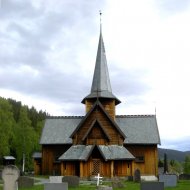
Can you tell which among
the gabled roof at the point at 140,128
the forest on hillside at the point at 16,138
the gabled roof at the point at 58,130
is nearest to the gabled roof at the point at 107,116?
the gabled roof at the point at 140,128

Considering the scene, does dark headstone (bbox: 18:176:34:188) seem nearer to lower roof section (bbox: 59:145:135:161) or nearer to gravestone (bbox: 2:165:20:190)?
gravestone (bbox: 2:165:20:190)

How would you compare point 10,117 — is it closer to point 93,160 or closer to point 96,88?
point 96,88

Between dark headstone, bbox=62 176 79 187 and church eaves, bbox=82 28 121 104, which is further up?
church eaves, bbox=82 28 121 104

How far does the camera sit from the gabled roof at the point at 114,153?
41281 mm

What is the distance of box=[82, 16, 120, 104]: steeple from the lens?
48.2 meters

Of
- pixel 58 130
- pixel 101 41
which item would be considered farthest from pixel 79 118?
pixel 101 41

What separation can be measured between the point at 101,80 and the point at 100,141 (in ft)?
31.2

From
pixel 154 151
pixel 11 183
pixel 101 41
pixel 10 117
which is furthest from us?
pixel 10 117

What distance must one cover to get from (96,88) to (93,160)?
Result: 1053 centimetres

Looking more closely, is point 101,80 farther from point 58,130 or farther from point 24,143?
point 24,143

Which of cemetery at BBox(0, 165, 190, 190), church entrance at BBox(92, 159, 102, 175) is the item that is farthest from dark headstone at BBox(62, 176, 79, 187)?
church entrance at BBox(92, 159, 102, 175)

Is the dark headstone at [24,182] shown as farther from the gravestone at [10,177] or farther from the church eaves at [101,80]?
the church eaves at [101,80]

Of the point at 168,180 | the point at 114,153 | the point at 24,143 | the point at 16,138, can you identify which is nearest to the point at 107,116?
the point at 114,153

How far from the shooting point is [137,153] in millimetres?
46844
